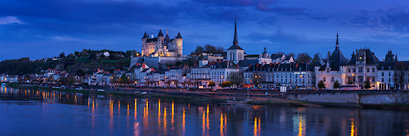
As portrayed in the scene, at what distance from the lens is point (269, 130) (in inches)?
1070

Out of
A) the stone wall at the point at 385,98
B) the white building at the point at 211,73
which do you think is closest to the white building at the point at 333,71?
the stone wall at the point at 385,98

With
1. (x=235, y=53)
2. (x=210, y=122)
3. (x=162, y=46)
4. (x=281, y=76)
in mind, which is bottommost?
(x=210, y=122)


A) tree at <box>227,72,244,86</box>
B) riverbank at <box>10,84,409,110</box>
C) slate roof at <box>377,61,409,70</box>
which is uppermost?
slate roof at <box>377,61,409,70</box>

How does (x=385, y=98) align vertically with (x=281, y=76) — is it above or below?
below

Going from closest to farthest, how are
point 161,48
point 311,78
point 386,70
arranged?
point 386,70
point 311,78
point 161,48

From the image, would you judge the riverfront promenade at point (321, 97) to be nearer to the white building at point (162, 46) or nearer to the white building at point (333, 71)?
the white building at point (333, 71)

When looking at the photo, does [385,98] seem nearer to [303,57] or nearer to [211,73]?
[211,73]

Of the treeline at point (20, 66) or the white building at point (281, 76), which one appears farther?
the treeline at point (20, 66)

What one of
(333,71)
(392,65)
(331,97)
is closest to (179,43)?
(333,71)

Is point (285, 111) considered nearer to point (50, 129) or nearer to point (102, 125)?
point (102, 125)

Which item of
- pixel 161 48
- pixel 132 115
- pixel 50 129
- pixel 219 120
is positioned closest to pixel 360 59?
pixel 219 120

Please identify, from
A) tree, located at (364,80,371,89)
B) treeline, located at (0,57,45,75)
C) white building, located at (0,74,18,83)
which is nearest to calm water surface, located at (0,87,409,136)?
tree, located at (364,80,371,89)

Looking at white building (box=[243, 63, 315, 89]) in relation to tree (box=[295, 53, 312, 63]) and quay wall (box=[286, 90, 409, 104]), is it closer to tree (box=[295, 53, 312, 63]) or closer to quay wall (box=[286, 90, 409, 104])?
quay wall (box=[286, 90, 409, 104])

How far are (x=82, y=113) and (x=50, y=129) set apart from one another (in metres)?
9.41
